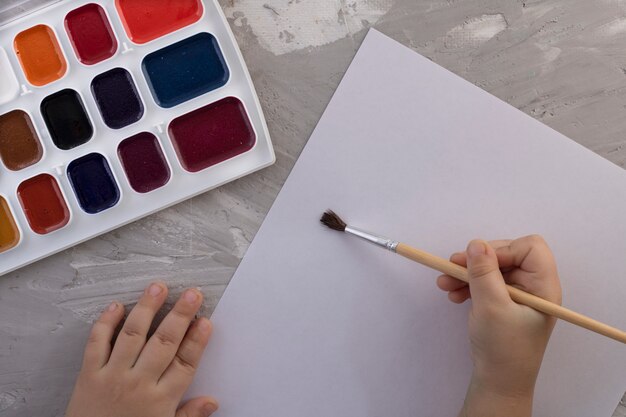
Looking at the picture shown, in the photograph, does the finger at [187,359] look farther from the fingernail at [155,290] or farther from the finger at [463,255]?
the finger at [463,255]

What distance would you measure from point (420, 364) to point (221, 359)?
0.27 metres

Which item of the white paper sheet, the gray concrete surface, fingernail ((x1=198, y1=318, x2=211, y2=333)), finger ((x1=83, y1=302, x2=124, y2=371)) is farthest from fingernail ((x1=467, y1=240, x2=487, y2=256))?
finger ((x1=83, y1=302, x2=124, y2=371))

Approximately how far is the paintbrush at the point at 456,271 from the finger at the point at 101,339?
0.30m

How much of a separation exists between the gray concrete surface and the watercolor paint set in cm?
4

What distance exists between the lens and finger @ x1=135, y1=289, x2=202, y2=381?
0.74 m

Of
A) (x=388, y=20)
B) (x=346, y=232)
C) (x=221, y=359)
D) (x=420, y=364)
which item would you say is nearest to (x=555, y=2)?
(x=388, y=20)

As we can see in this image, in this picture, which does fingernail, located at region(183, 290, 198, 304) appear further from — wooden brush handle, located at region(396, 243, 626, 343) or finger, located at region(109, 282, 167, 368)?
wooden brush handle, located at region(396, 243, 626, 343)

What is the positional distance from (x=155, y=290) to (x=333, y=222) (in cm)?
25

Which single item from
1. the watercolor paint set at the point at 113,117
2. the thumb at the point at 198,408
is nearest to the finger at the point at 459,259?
the watercolor paint set at the point at 113,117

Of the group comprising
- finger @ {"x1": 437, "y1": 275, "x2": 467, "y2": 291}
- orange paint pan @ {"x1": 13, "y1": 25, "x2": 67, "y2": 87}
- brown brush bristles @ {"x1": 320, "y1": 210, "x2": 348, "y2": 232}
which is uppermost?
orange paint pan @ {"x1": 13, "y1": 25, "x2": 67, "y2": 87}

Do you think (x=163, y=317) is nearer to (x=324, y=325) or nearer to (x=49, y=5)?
(x=324, y=325)

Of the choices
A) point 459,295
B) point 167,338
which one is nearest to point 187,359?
point 167,338

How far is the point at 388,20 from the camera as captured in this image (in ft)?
2.48

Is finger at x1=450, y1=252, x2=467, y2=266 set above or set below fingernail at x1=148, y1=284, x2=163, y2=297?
below
